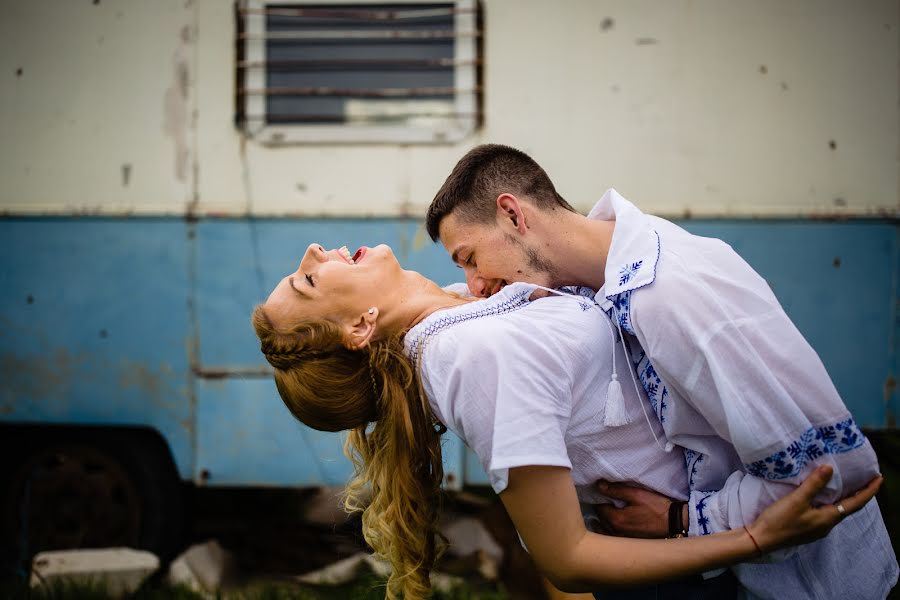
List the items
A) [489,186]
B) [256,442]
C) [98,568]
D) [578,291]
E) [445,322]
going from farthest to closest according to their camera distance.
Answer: [256,442] < [98,568] < [489,186] < [578,291] < [445,322]

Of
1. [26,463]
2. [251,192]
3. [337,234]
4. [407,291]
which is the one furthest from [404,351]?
[26,463]

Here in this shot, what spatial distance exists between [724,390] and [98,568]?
10.8 feet

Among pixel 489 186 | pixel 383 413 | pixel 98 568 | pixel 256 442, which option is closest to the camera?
pixel 383 413

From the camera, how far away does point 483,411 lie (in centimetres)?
144

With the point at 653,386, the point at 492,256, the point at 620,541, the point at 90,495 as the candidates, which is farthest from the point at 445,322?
the point at 90,495

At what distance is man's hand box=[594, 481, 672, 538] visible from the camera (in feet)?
5.13

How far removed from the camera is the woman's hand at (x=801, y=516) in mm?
1378

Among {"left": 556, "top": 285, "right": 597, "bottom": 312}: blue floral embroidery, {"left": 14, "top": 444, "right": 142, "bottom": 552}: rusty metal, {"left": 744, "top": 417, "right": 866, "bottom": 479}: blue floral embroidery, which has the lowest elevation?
{"left": 14, "top": 444, "right": 142, "bottom": 552}: rusty metal

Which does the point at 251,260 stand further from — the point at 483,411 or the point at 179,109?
the point at 483,411

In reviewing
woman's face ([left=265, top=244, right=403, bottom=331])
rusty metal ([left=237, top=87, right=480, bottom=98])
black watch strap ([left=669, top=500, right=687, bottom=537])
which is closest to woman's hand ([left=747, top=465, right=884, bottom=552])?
black watch strap ([left=669, top=500, right=687, bottom=537])

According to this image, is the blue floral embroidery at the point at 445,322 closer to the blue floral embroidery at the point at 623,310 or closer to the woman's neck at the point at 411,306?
the woman's neck at the point at 411,306

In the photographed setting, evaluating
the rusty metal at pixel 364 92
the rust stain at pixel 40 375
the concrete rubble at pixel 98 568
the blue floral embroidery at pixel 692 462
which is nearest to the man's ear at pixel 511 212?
the blue floral embroidery at pixel 692 462

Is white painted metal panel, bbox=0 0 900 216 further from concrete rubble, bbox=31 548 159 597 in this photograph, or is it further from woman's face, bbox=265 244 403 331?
concrete rubble, bbox=31 548 159 597

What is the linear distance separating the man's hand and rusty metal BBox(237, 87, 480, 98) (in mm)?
2373
